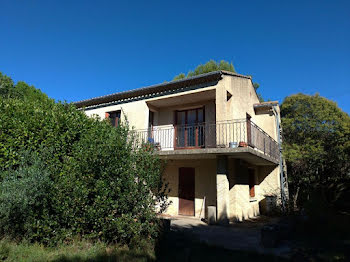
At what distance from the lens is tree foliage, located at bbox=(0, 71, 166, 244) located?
514 cm

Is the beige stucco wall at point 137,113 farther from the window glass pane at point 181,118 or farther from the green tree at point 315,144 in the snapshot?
the green tree at point 315,144

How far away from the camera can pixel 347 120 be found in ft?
50.0

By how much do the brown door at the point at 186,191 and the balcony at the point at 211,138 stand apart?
1.33 metres

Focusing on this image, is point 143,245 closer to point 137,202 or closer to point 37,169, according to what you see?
point 137,202

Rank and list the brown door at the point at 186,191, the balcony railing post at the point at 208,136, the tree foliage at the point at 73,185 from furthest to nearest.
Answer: the brown door at the point at 186,191
the balcony railing post at the point at 208,136
the tree foliage at the point at 73,185

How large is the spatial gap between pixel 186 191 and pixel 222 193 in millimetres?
2969

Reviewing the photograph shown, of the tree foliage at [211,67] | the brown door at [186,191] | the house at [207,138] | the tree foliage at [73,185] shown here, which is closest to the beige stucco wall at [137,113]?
the house at [207,138]

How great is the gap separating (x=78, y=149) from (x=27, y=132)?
1452 mm

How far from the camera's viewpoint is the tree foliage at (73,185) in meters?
5.14

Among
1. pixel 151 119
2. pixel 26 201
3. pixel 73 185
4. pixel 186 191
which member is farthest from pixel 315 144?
pixel 26 201

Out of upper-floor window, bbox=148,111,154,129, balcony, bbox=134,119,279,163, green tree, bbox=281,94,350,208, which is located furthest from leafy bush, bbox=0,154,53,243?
green tree, bbox=281,94,350,208

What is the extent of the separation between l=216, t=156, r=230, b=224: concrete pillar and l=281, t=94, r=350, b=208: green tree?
6.54m

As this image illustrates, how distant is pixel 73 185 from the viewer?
5266 millimetres

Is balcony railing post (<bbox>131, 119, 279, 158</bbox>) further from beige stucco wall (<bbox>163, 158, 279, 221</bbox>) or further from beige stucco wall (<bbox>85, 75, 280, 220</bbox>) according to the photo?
beige stucco wall (<bbox>163, 158, 279, 221</bbox>)
